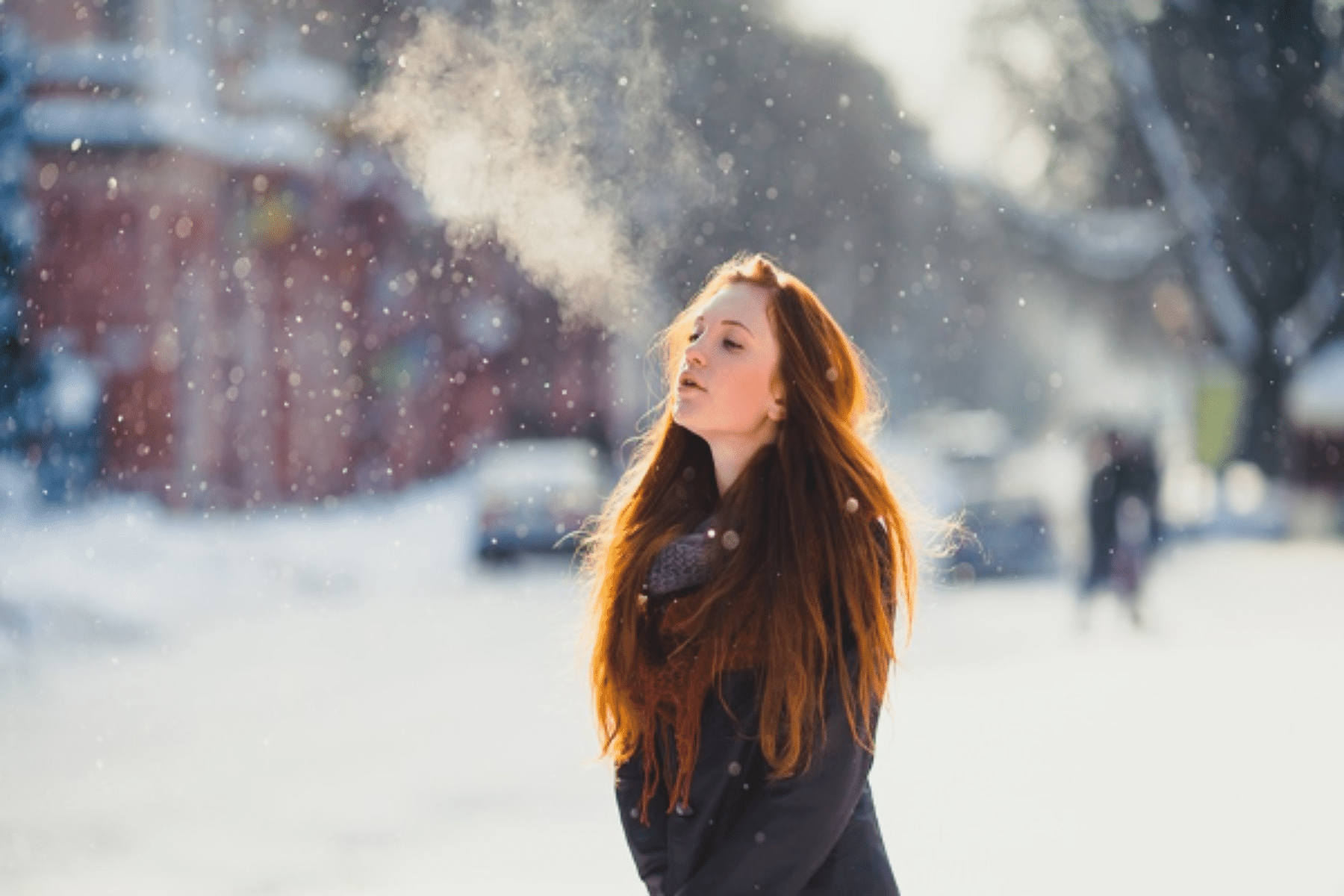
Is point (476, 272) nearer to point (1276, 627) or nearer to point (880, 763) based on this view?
point (1276, 627)

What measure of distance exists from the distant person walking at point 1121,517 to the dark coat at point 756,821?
1058cm

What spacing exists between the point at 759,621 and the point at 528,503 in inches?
591

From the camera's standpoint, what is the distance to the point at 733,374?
7.43 feet

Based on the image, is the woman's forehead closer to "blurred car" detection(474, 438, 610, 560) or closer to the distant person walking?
the distant person walking

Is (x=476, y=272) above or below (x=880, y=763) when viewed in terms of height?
above

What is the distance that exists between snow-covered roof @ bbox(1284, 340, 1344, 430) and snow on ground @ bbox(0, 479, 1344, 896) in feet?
52.7

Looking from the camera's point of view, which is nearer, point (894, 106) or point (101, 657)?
point (101, 657)

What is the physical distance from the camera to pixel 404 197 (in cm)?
2859

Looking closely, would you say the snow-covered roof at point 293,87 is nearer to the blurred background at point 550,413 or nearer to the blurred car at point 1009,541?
the blurred background at point 550,413

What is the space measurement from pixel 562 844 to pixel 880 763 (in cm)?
Result: 194

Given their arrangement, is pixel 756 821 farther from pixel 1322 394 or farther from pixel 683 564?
pixel 1322 394

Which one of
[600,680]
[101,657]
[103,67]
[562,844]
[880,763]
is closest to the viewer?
[600,680]

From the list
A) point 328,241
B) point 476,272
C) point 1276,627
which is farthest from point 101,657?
point 476,272

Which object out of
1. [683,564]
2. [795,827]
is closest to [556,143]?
[683,564]
